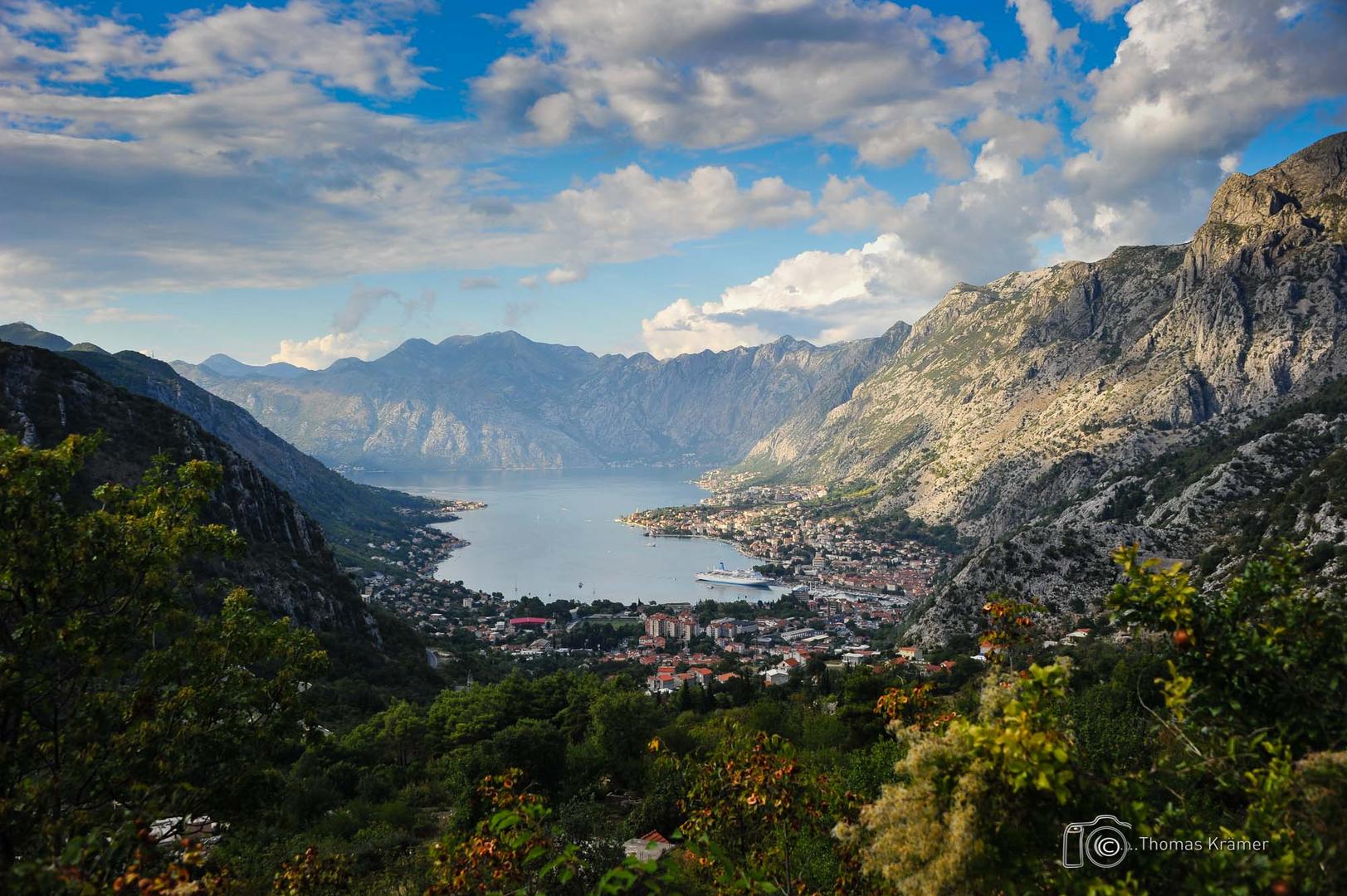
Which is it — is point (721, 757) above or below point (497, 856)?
below

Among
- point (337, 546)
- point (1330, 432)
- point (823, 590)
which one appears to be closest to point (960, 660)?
point (1330, 432)

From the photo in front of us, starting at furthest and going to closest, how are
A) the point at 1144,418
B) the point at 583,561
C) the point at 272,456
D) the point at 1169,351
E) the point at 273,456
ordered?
the point at 273,456, the point at 272,456, the point at 583,561, the point at 1169,351, the point at 1144,418

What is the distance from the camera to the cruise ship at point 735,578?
4692 inches

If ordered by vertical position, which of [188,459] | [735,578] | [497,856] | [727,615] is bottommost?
[727,615]

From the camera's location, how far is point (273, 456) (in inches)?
5418

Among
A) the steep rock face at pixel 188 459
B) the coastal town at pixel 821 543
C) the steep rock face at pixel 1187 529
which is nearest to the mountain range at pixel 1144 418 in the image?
the steep rock face at pixel 1187 529

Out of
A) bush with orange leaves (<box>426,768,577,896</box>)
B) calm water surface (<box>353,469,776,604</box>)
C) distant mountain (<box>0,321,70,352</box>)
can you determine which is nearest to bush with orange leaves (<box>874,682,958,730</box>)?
bush with orange leaves (<box>426,768,577,896</box>)

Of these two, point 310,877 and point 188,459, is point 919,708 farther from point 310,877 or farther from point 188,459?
point 188,459

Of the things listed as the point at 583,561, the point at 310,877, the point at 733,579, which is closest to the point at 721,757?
the point at 310,877

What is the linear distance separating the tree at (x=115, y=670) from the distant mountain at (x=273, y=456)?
343ft

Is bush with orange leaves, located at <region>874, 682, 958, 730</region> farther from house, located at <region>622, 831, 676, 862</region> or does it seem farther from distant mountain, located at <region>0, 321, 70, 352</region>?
distant mountain, located at <region>0, 321, 70, 352</region>

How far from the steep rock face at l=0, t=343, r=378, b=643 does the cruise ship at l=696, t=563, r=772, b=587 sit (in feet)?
241

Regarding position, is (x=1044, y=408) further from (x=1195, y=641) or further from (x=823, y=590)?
(x=1195, y=641)

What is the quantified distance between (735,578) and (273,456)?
310ft
